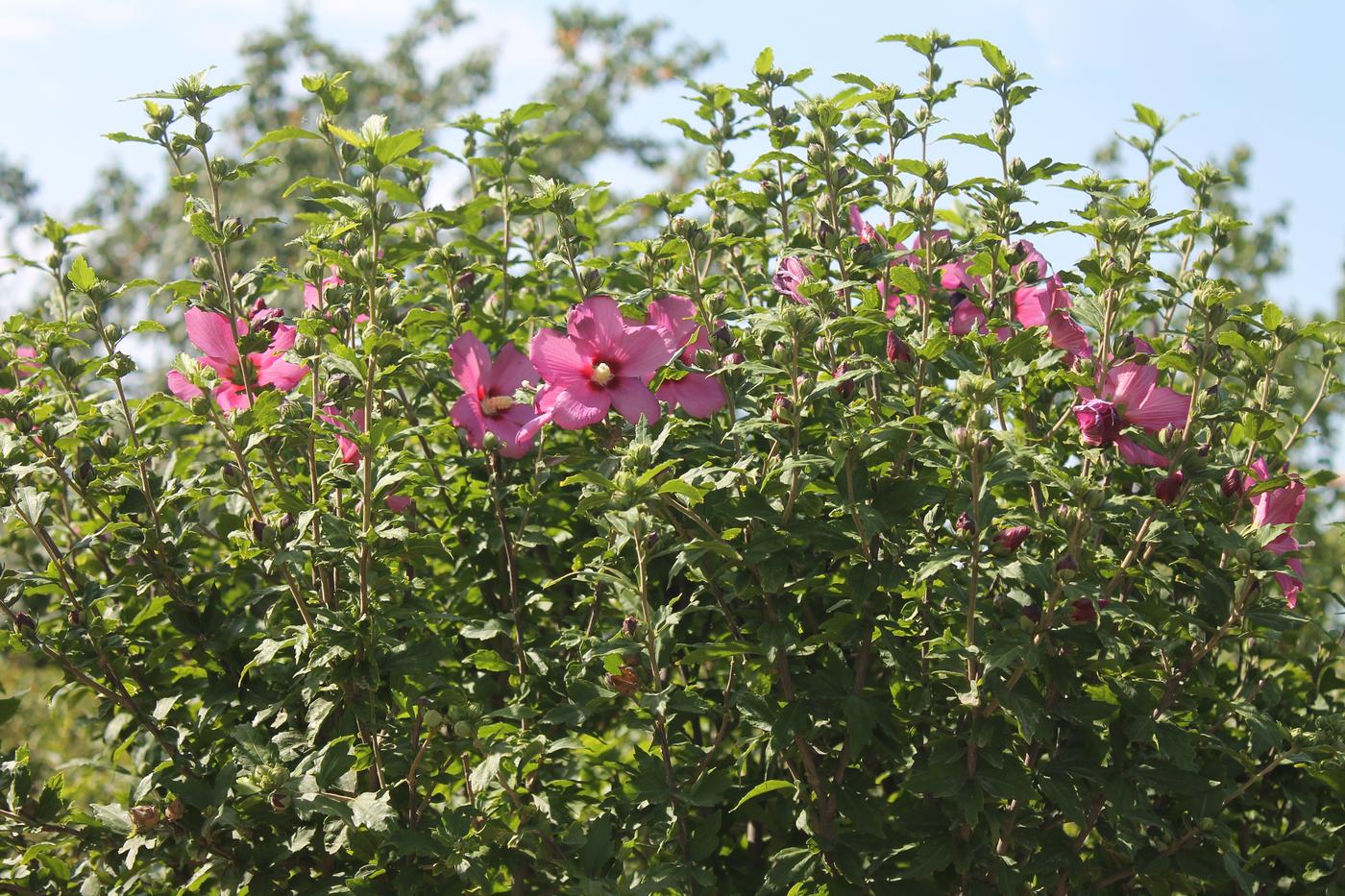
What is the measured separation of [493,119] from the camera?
2791 millimetres

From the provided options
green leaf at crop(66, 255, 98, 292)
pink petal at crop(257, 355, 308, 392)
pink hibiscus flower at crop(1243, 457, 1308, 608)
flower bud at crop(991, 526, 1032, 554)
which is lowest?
flower bud at crop(991, 526, 1032, 554)

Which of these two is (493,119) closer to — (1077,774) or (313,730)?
(313,730)

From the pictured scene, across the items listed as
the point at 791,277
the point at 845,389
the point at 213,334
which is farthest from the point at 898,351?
the point at 213,334

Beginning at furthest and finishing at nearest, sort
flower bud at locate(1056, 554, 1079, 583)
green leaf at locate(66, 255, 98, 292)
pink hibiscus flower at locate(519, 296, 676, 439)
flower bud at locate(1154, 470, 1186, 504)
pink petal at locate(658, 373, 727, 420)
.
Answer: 1. green leaf at locate(66, 255, 98, 292)
2. pink petal at locate(658, 373, 727, 420)
3. pink hibiscus flower at locate(519, 296, 676, 439)
4. flower bud at locate(1154, 470, 1186, 504)
5. flower bud at locate(1056, 554, 1079, 583)

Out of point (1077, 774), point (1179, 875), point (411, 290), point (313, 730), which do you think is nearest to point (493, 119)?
point (411, 290)

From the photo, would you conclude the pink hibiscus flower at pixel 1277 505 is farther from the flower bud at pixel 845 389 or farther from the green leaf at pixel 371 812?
the green leaf at pixel 371 812

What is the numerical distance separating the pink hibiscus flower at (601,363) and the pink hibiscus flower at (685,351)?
55 millimetres

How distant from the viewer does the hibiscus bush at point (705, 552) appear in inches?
80.8

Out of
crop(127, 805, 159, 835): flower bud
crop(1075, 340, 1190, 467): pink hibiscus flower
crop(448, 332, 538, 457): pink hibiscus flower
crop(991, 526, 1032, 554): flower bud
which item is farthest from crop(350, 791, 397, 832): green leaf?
crop(1075, 340, 1190, 467): pink hibiscus flower

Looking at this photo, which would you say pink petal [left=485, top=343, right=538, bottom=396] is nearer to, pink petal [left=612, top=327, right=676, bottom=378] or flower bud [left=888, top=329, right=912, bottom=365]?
pink petal [left=612, top=327, right=676, bottom=378]

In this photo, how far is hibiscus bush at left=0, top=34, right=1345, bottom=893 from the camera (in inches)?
80.8

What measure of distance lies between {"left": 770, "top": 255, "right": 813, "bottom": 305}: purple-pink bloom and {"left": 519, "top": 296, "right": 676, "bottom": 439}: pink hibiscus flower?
24 centimetres

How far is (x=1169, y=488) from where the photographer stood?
6.69 ft

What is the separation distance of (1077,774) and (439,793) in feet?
4.02
